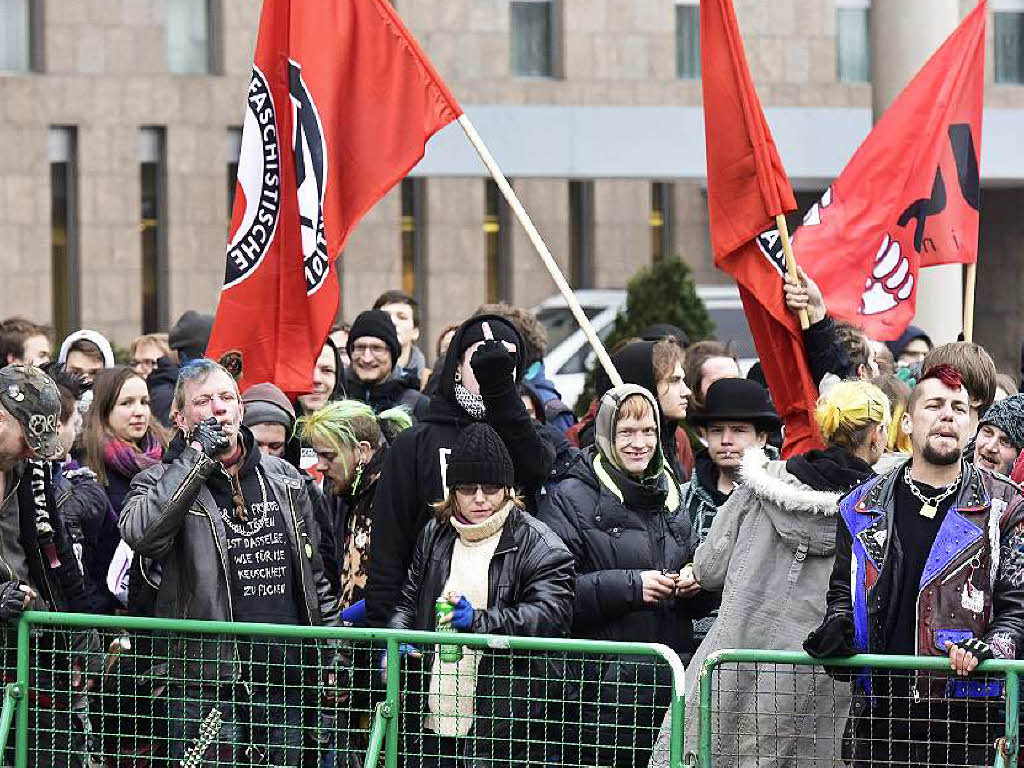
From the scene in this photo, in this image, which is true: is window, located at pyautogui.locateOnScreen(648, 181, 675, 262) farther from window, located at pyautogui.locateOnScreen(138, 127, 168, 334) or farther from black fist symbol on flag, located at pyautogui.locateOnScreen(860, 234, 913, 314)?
black fist symbol on flag, located at pyautogui.locateOnScreen(860, 234, 913, 314)

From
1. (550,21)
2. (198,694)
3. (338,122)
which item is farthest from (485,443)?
(550,21)

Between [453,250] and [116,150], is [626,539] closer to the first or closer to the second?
[116,150]

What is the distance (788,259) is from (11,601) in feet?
11.2

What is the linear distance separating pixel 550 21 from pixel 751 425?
74.6ft

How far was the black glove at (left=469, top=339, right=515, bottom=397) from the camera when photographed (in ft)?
25.4

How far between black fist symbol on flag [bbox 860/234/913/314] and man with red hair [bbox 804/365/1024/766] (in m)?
4.01

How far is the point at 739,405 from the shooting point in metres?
8.59

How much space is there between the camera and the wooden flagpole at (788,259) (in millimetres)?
8609

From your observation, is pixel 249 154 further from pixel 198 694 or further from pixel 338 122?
pixel 198 694

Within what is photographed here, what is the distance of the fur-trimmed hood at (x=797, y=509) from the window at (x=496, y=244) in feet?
74.3

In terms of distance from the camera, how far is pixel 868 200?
36.7ft

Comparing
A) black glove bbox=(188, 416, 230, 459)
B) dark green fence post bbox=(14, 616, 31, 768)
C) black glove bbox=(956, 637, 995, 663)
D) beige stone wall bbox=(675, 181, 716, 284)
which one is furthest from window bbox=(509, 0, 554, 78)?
black glove bbox=(956, 637, 995, 663)

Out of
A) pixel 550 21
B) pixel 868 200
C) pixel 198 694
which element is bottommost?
pixel 198 694

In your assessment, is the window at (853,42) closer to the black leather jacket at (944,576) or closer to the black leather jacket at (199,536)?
the black leather jacket at (199,536)
